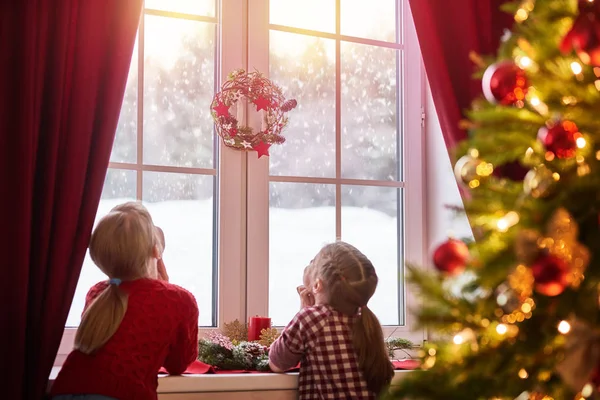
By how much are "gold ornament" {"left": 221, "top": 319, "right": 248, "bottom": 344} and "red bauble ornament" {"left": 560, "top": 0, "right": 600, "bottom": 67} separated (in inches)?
77.0

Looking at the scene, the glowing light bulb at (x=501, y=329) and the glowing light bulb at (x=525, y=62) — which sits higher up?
the glowing light bulb at (x=525, y=62)

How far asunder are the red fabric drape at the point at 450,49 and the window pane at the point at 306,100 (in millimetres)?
413

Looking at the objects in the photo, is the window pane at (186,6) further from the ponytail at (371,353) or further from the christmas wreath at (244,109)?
the ponytail at (371,353)

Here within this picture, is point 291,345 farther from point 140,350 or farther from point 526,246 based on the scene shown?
point 526,246

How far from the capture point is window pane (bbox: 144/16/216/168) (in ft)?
9.86

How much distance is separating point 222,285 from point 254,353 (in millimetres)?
396

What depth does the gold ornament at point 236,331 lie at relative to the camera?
291 centimetres

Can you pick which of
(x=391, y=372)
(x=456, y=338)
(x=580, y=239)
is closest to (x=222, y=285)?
(x=391, y=372)

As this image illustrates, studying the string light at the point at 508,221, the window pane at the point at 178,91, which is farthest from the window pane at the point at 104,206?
the string light at the point at 508,221

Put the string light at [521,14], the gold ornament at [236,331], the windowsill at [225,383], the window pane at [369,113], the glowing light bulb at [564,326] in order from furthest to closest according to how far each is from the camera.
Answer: the window pane at [369,113], the gold ornament at [236,331], the windowsill at [225,383], the string light at [521,14], the glowing light bulb at [564,326]

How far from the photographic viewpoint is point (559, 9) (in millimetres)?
1265

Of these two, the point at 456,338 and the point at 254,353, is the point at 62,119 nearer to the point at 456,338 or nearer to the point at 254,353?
the point at 254,353

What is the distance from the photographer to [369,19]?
3.41 m

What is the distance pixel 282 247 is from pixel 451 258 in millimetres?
1998
